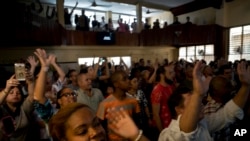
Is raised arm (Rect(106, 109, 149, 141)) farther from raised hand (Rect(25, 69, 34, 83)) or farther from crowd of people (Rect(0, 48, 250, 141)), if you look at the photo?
raised hand (Rect(25, 69, 34, 83))

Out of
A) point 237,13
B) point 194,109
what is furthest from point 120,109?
point 237,13

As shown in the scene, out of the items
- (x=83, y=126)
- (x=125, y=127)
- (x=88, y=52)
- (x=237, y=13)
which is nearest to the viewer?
(x=83, y=126)

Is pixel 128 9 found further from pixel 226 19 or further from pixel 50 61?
pixel 50 61

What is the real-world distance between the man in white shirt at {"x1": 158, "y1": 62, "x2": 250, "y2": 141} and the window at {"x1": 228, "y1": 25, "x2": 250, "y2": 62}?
917 cm

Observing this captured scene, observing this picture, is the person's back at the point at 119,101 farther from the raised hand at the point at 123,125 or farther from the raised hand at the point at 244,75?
the raised hand at the point at 123,125

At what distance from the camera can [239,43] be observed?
34.8ft

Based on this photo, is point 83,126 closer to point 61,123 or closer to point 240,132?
point 61,123

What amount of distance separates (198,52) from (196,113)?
11758mm

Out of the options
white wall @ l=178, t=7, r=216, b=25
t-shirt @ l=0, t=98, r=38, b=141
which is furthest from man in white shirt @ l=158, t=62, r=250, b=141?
white wall @ l=178, t=7, r=216, b=25

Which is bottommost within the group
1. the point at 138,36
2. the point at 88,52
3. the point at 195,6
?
the point at 88,52

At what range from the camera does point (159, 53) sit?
559 inches

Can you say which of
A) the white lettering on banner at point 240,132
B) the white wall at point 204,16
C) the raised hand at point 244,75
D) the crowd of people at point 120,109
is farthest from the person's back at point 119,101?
the white wall at point 204,16

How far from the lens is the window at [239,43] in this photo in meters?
10.3

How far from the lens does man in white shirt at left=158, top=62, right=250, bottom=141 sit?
4.65 ft
